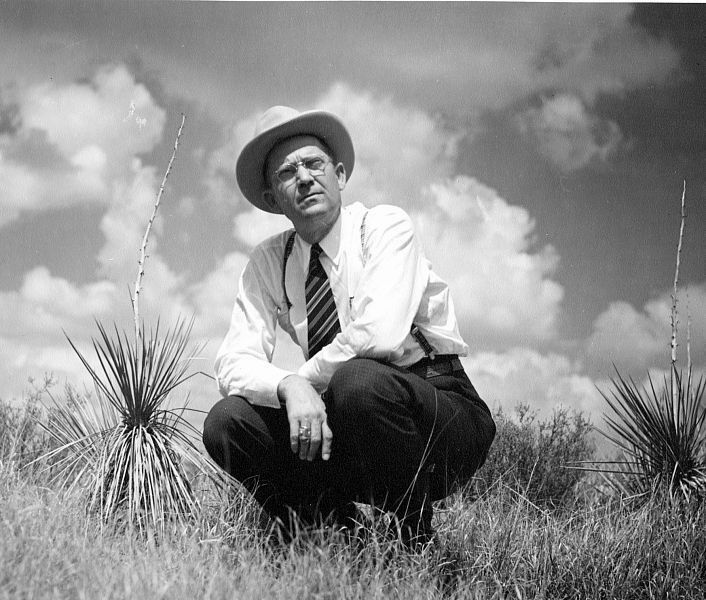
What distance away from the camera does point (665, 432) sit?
505 centimetres

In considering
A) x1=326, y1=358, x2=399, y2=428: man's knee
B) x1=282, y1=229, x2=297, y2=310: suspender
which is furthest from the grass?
x1=282, y1=229, x2=297, y2=310: suspender

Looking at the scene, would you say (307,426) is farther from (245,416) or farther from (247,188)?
(247,188)

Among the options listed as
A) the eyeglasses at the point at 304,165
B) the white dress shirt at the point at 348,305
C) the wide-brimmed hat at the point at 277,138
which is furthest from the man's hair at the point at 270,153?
the white dress shirt at the point at 348,305

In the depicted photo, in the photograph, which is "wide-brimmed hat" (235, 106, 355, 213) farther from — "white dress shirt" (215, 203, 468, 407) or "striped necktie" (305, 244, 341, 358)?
"striped necktie" (305, 244, 341, 358)

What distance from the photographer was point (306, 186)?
3.25m

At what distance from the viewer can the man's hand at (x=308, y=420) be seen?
2678 millimetres

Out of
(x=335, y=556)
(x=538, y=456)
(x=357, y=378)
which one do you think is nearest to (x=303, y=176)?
(x=357, y=378)

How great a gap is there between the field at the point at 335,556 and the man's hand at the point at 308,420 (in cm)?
31

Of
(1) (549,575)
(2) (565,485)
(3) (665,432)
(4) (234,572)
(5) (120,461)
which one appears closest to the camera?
(4) (234,572)

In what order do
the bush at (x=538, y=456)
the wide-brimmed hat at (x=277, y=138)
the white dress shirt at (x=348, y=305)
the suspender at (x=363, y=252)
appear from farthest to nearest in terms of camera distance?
the bush at (x=538, y=456) → the wide-brimmed hat at (x=277, y=138) → the suspender at (x=363, y=252) → the white dress shirt at (x=348, y=305)

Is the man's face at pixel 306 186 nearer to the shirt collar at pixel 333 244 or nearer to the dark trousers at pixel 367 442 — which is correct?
the shirt collar at pixel 333 244

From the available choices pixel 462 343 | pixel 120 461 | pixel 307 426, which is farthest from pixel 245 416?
pixel 120 461

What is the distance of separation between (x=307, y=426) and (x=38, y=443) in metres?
A: 3.33

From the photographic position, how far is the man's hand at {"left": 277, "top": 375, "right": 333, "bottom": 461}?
8.79ft
